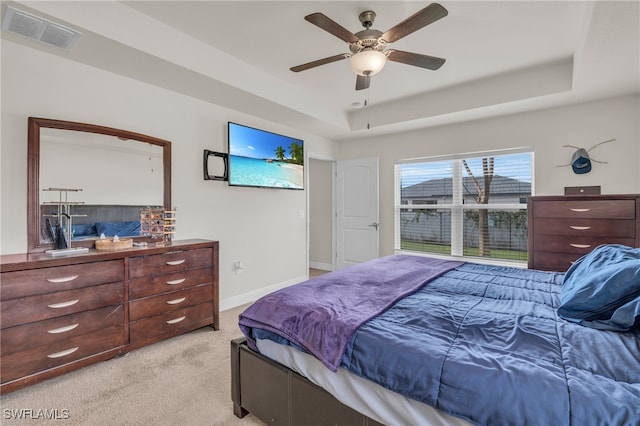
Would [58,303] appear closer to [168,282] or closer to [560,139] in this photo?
[168,282]

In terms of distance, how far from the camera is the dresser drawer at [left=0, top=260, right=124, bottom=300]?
74.0 inches

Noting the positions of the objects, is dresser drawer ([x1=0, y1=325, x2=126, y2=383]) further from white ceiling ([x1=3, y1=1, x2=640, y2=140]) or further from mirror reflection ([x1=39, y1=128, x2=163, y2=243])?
white ceiling ([x1=3, y1=1, x2=640, y2=140])

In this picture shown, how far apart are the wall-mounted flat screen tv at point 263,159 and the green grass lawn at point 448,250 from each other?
6.42 ft

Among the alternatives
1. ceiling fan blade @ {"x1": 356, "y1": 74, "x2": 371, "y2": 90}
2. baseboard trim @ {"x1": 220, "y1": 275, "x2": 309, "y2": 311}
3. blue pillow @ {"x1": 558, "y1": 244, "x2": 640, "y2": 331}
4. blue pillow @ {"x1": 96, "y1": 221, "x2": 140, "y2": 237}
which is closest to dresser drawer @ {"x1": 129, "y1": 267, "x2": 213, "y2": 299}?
blue pillow @ {"x1": 96, "y1": 221, "x2": 140, "y2": 237}

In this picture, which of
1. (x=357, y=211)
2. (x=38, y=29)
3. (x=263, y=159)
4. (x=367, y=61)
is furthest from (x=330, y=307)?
(x=357, y=211)

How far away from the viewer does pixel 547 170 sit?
3678 mm

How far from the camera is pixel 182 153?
322 centimetres

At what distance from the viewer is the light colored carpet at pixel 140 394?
69.5 inches

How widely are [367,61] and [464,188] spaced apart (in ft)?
9.60

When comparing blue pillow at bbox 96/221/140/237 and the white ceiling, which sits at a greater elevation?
the white ceiling

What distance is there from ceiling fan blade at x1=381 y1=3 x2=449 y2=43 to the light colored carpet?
251cm

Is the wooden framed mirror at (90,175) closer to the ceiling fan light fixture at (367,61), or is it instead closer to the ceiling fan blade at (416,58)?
the ceiling fan light fixture at (367,61)

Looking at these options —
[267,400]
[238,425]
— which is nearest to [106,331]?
[238,425]

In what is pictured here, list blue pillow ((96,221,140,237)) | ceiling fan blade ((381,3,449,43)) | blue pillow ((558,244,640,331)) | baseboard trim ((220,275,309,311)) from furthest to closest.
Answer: baseboard trim ((220,275,309,311)) < blue pillow ((96,221,140,237)) < ceiling fan blade ((381,3,449,43)) < blue pillow ((558,244,640,331))
